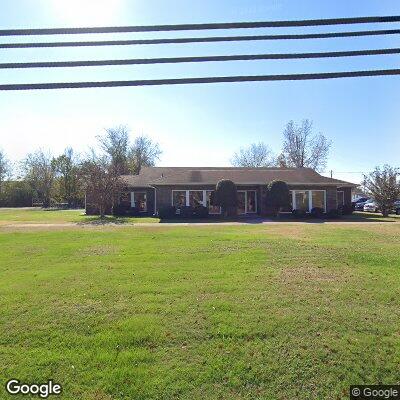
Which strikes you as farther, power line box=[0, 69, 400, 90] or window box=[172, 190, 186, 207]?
window box=[172, 190, 186, 207]

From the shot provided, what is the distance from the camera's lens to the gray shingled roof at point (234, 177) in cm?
2903

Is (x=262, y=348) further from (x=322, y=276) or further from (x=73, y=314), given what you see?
(x=322, y=276)

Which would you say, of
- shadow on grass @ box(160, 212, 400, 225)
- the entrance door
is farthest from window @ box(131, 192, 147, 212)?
the entrance door

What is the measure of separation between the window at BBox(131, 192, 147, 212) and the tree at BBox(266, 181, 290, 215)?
11.8 m

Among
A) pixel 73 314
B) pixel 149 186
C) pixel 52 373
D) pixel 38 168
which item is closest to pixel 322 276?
pixel 73 314

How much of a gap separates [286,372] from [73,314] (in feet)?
11.9

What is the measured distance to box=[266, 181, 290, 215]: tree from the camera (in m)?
27.1

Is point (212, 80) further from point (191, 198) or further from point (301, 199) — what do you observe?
point (301, 199)

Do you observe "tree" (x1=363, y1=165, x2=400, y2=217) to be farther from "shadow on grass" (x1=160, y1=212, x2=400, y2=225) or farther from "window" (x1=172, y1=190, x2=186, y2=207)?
"window" (x1=172, y1=190, x2=186, y2=207)

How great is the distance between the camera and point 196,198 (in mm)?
28641

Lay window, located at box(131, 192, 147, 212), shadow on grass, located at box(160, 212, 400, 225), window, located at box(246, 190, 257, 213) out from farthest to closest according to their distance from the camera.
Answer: window, located at box(131, 192, 147, 212) < window, located at box(246, 190, 257, 213) < shadow on grass, located at box(160, 212, 400, 225)

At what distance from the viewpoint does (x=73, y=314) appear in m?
5.64

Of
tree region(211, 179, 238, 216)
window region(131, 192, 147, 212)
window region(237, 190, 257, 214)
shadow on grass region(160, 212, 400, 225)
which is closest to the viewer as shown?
shadow on grass region(160, 212, 400, 225)
